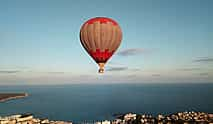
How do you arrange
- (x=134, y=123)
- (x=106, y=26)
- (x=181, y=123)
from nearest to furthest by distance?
(x=106, y=26) → (x=181, y=123) → (x=134, y=123)

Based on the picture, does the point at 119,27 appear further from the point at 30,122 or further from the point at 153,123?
the point at 30,122

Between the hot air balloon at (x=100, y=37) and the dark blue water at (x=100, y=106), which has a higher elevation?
the hot air balloon at (x=100, y=37)

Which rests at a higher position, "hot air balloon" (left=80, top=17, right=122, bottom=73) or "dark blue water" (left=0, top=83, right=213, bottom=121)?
"hot air balloon" (left=80, top=17, right=122, bottom=73)

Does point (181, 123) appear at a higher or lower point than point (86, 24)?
lower

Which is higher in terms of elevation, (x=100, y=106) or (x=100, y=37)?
(x=100, y=37)

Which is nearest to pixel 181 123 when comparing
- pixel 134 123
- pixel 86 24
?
pixel 134 123

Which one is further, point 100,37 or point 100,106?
point 100,106

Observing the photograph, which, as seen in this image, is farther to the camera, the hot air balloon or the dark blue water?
the dark blue water

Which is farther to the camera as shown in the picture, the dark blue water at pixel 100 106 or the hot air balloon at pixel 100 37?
the dark blue water at pixel 100 106
